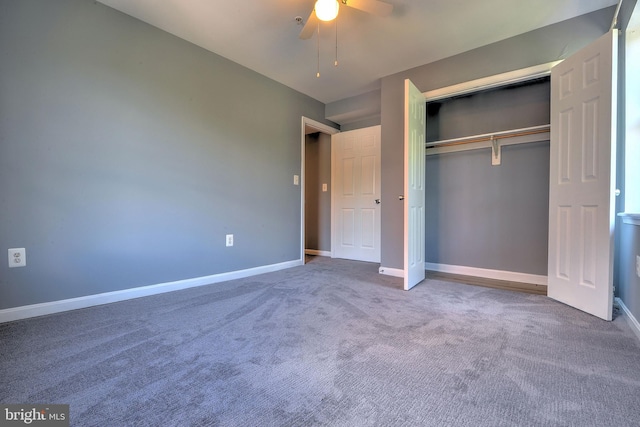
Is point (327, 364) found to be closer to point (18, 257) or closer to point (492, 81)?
point (18, 257)

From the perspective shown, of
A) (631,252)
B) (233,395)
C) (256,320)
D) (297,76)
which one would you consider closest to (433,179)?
(631,252)

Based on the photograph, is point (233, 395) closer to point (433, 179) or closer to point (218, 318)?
point (218, 318)

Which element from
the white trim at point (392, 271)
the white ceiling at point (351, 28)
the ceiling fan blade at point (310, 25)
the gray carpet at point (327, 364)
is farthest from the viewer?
the white trim at point (392, 271)

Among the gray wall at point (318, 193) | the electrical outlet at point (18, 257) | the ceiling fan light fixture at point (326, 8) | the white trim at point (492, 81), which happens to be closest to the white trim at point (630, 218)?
the white trim at point (492, 81)

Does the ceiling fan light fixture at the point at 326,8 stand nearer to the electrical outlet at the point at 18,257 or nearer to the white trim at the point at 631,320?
the electrical outlet at the point at 18,257

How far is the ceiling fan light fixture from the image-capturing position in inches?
70.2

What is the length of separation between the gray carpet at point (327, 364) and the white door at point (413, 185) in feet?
1.82

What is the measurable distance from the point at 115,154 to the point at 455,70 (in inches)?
132

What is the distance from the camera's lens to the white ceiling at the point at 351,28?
2.19 m

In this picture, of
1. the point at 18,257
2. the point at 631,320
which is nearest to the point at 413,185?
the point at 631,320

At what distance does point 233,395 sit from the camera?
1093mm

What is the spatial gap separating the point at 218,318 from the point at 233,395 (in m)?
0.89

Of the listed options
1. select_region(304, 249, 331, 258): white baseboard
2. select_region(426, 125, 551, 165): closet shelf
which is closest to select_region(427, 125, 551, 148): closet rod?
select_region(426, 125, 551, 165): closet shelf

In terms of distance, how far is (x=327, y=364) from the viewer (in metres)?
1.32
